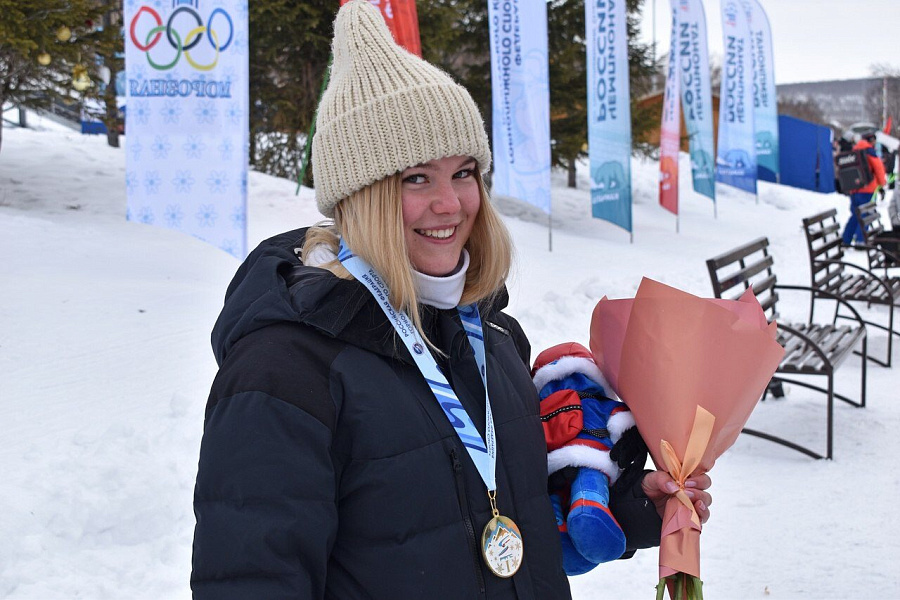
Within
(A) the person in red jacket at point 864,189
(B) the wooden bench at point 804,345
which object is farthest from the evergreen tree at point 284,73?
(A) the person in red jacket at point 864,189

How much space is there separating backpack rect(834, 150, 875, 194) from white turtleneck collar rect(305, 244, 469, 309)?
13.1 m

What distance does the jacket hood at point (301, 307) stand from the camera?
1480 millimetres

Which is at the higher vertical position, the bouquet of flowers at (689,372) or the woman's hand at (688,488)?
the bouquet of flowers at (689,372)

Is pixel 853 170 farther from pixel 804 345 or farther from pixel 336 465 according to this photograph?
pixel 336 465

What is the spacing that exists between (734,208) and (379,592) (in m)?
19.9

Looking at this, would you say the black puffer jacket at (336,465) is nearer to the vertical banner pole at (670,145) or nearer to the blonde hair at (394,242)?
the blonde hair at (394,242)

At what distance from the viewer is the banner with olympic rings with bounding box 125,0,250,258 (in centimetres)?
564

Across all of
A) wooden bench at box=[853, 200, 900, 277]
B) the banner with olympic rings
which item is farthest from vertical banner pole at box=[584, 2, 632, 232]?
the banner with olympic rings

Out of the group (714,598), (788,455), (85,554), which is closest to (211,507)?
(85,554)

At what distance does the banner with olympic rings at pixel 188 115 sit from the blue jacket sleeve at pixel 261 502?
4.62 meters

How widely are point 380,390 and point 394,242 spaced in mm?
278

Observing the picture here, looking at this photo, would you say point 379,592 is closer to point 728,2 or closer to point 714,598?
point 714,598

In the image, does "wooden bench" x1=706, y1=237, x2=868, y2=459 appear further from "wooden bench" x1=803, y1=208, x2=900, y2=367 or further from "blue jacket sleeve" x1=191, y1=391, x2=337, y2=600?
"blue jacket sleeve" x1=191, y1=391, x2=337, y2=600

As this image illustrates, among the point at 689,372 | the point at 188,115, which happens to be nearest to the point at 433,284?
the point at 689,372
